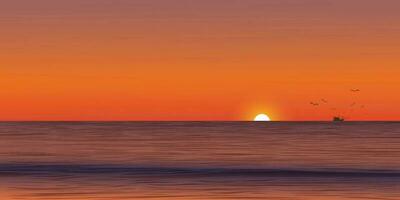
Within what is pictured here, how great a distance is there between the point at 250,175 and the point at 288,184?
1117cm

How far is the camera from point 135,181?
67000 millimetres

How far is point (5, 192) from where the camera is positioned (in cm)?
5584

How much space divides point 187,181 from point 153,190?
9.72m

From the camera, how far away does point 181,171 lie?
81.4m

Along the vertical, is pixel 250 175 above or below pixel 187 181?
above

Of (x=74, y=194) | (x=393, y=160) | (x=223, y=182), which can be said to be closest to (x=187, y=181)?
(x=223, y=182)

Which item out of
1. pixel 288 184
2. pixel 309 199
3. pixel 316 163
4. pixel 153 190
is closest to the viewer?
pixel 309 199

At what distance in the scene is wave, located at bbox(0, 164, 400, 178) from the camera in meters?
77.0

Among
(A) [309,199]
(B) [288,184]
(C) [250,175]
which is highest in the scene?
(C) [250,175]

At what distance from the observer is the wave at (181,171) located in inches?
3031

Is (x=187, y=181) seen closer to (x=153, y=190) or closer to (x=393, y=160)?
(x=153, y=190)

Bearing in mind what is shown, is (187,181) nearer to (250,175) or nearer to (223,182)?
(223,182)

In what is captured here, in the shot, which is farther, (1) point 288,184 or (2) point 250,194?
(1) point 288,184

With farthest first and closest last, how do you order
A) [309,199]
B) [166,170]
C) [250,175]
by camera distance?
[166,170], [250,175], [309,199]
